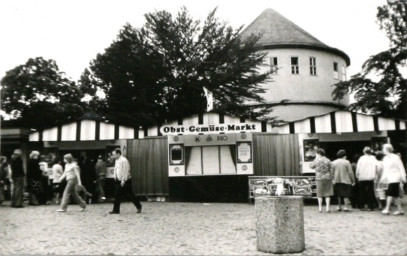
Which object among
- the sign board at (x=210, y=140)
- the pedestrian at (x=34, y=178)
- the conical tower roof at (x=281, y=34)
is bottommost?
the pedestrian at (x=34, y=178)

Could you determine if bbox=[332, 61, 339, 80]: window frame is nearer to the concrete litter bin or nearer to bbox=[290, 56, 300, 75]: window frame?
bbox=[290, 56, 300, 75]: window frame

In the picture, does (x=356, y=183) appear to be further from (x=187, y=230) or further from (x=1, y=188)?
(x=1, y=188)

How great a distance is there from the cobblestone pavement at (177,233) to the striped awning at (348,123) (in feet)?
14.8

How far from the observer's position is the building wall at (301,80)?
37406 mm

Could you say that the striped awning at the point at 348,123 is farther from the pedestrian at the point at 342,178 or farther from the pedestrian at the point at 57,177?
the pedestrian at the point at 57,177

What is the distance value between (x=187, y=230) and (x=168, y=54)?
65.4 feet

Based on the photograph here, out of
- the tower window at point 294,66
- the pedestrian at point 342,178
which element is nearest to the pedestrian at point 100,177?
the pedestrian at point 342,178

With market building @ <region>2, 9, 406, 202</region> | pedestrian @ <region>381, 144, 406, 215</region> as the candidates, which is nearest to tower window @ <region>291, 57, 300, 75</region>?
market building @ <region>2, 9, 406, 202</region>

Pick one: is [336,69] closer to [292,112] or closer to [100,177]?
[292,112]

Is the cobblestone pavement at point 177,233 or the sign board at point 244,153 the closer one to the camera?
the cobblestone pavement at point 177,233

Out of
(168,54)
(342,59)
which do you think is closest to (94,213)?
(168,54)

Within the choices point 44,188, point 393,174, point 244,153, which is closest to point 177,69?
point 244,153

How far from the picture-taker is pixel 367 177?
14.5m

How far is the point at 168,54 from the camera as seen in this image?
29141 millimetres
